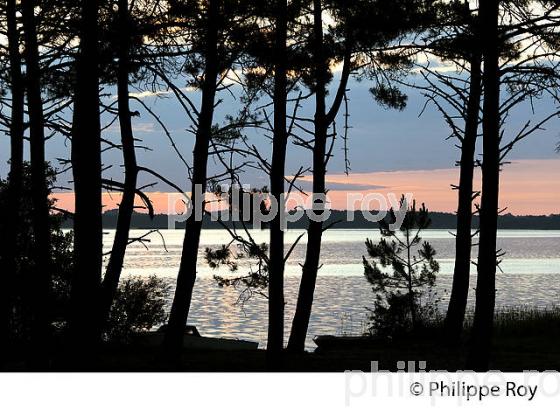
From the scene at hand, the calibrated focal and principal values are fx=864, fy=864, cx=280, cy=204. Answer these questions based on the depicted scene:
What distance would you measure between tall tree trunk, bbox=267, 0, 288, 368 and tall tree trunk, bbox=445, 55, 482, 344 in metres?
5.66

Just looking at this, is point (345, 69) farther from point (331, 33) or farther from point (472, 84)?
point (472, 84)

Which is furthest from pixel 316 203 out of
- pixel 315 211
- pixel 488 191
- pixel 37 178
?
pixel 37 178

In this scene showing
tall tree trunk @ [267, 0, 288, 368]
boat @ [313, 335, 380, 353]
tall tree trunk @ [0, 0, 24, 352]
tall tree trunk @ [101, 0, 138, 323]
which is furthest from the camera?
boat @ [313, 335, 380, 353]

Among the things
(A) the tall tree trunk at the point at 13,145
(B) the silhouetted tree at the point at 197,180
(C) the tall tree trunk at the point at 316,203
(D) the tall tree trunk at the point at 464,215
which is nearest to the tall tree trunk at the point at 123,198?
(B) the silhouetted tree at the point at 197,180

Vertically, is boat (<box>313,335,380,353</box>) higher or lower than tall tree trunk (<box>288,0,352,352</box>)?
lower

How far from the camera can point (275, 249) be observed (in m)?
11.9

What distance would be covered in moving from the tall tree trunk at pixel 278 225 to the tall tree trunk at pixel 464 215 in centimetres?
566

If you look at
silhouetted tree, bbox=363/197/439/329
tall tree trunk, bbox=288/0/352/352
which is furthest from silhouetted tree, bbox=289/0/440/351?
silhouetted tree, bbox=363/197/439/329

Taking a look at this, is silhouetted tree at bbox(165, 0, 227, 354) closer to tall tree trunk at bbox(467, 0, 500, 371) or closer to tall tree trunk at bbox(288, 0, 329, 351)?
tall tree trunk at bbox(288, 0, 329, 351)

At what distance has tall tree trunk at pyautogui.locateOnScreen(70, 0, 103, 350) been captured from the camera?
10.0m

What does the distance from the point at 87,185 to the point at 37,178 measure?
270 centimetres

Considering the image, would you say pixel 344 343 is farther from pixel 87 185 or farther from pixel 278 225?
pixel 87 185

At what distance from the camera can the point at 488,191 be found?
11.6 m

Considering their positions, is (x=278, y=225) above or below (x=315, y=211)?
below
